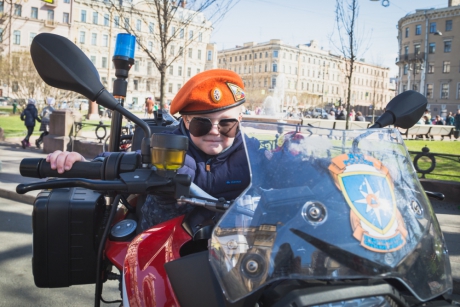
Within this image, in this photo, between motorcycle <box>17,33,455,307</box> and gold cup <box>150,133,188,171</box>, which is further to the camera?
gold cup <box>150,133,188,171</box>

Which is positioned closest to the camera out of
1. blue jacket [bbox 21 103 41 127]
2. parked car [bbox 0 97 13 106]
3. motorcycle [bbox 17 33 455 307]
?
motorcycle [bbox 17 33 455 307]

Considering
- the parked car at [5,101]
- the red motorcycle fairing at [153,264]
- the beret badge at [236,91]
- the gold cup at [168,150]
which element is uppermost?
the parked car at [5,101]

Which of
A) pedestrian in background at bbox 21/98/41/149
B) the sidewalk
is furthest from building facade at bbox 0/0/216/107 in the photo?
the sidewalk

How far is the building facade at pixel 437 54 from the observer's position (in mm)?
68844

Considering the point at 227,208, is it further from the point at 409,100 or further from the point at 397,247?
the point at 409,100

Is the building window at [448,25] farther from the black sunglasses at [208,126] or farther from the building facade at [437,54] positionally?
the black sunglasses at [208,126]

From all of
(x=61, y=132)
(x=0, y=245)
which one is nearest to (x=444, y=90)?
(x=61, y=132)

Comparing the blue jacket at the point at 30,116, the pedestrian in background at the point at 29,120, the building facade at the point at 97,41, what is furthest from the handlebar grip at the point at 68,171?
the building facade at the point at 97,41

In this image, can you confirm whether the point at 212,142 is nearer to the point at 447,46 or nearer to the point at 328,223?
the point at 328,223

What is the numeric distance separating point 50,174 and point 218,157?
81cm

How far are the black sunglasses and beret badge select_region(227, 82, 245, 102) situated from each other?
0.26 metres

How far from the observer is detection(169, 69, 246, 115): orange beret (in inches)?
91.4

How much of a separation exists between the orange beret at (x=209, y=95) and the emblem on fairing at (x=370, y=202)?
1036mm

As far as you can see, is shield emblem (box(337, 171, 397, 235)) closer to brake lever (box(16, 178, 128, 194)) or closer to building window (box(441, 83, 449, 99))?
brake lever (box(16, 178, 128, 194))
